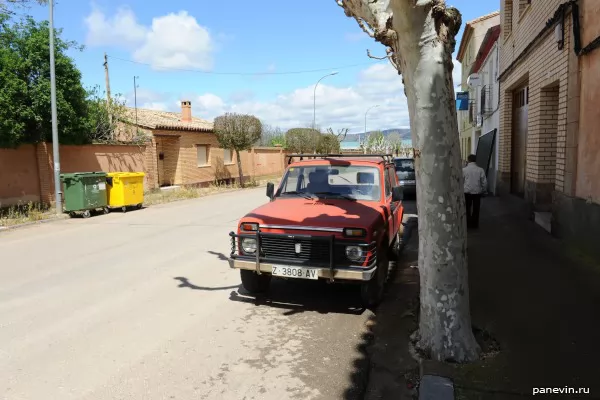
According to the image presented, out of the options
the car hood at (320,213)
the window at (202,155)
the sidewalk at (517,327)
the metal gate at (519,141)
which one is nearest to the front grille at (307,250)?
the car hood at (320,213)

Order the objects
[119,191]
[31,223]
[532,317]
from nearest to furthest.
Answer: [532,317]
[31,223]
[119,191]

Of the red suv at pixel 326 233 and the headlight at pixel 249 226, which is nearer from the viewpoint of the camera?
the red suv at pixel 326 233

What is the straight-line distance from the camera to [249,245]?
17.5ft

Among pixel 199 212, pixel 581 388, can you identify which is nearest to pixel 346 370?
pixel 581 388

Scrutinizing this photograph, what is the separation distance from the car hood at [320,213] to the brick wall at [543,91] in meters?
4.19

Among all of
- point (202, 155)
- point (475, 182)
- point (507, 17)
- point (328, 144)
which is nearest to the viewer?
point (475, 182)

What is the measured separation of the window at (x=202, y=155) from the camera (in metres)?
26.4

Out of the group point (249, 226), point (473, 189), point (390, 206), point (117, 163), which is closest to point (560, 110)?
point (473, 189)

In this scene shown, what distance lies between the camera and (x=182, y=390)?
11.6 ft

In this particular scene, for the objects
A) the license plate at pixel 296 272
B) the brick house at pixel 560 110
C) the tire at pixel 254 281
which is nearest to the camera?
the license plate at pixel 296 272

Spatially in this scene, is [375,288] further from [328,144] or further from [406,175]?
[328,144]

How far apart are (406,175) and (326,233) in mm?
12516

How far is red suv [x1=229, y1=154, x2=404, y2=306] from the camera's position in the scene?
4.91 meters

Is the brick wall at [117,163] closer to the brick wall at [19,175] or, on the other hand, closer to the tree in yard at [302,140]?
the brick wall at [19,175]
